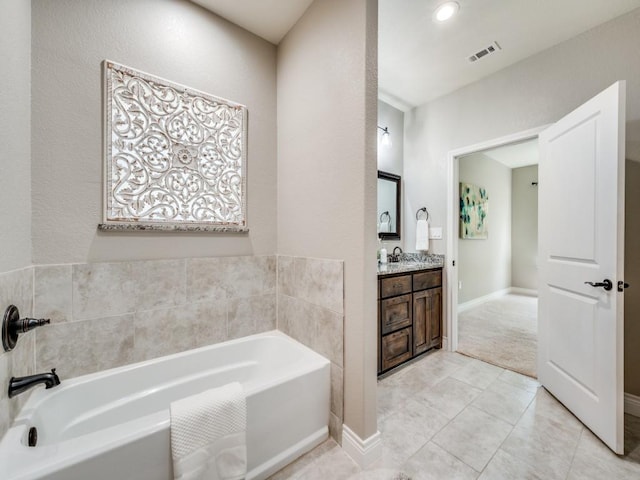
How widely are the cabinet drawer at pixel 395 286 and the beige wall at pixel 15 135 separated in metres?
2.05

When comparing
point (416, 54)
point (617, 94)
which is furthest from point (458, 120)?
point (617, 94)

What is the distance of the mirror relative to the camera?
2.89 m

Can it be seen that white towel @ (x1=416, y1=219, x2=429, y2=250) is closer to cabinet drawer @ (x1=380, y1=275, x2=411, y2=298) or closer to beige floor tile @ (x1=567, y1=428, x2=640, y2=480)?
cabinet drawer @ (x1=380, y1=275, x2=411, y2=298)

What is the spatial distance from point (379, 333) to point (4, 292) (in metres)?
2.06

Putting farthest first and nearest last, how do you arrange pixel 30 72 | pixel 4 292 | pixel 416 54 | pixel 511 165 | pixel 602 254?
pixel 511 165
pixel 416 54
pixel 602 254
pixel 30 72
pixel 4 292

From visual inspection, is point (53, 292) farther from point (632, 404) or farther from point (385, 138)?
point (632, 404)

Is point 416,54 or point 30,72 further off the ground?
point 416,54

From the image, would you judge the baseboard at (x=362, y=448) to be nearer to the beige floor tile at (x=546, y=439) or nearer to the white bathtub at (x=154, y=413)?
the white bathtub at (x=154, y=413)

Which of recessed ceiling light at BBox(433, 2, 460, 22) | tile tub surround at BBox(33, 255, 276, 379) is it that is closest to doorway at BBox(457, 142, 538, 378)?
recessed ceiling light at BBox(433, 2, 460, 22)

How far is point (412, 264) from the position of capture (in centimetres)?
257

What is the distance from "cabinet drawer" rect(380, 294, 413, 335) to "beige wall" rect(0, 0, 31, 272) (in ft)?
6.83

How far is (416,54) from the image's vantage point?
224 centimetres

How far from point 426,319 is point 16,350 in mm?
2716

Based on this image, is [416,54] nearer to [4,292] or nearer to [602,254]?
[602,254]
